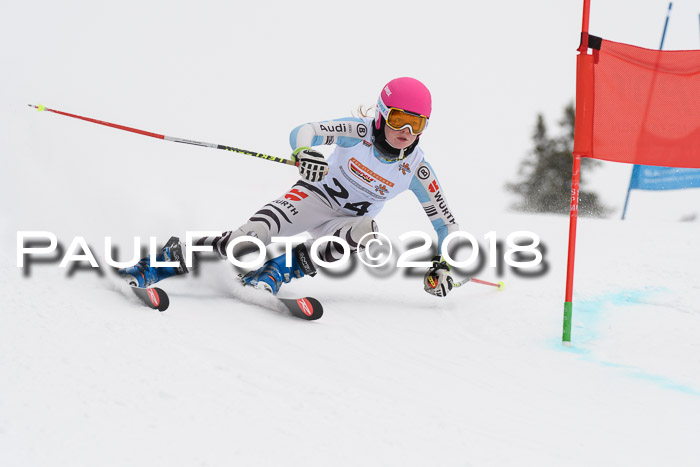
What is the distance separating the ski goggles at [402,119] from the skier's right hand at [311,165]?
0.52 metres

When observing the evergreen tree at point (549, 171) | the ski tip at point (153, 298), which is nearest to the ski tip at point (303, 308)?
the ski tip at point (153, 298)

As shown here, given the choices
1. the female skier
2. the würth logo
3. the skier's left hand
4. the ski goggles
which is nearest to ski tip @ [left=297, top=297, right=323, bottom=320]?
the female skier

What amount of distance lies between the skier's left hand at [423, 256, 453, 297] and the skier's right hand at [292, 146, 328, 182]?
114 centimetres

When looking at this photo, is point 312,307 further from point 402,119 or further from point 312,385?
point 402,119

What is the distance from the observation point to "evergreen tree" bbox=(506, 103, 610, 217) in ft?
62.2

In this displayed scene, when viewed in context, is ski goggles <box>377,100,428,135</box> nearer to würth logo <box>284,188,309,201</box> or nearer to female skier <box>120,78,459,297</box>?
female skier <box>120,78,459,297</box>

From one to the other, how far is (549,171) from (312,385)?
19170 mm

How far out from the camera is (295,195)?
3.81 meters

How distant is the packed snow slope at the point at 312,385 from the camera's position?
4.87ft

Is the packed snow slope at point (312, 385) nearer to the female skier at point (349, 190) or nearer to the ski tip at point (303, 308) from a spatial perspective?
the ski tip at point (303, 308)

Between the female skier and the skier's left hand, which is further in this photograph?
the skier's left hand

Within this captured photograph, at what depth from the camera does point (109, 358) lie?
181 cm

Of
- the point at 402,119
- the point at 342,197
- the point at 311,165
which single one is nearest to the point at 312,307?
the point at 311,165

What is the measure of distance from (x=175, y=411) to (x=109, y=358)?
14.7 inches
